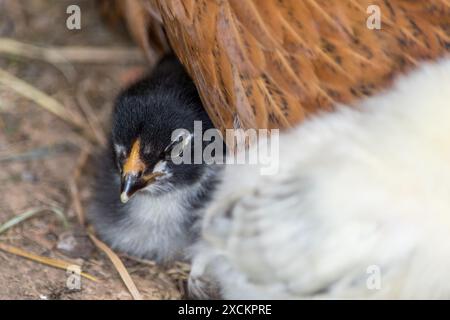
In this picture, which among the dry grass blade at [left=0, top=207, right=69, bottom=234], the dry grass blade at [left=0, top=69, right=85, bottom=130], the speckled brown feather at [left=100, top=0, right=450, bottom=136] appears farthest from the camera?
the dry grass blade at [left=0, top=69, right=85, bottom=130]

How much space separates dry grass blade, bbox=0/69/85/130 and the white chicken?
1067 millimetres

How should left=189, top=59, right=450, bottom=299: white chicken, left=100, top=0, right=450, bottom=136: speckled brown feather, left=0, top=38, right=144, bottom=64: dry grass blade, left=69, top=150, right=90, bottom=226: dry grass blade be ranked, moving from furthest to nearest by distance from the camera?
1. left=0, top=38, right=144, bottom=64: dry grass blade
2. left=69, top=150, right=90, bottom=226: dry grass blade
3. left=100, top=0, right=450, bottom=136: speckled brown feather
4. left=189, top=59, right=450, bottom=299: white chicken

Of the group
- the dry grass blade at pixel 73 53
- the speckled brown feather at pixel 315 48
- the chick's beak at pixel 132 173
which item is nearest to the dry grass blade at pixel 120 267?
the chick's beak at pixel 132 173

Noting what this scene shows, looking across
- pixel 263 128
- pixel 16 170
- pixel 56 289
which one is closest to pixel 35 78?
pixel 16 170

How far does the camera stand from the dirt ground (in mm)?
2184

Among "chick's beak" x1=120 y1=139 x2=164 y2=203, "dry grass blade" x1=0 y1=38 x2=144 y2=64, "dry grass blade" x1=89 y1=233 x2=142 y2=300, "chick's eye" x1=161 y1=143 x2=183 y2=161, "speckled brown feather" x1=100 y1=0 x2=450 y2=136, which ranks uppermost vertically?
"dry grass blade" x1=0 y1=38 x2=144 y2=64

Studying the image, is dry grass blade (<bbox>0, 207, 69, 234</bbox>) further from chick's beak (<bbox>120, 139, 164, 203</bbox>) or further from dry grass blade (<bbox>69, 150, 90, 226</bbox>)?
chick's beak (<bbox>120, 139, 164, 203</bbox>)

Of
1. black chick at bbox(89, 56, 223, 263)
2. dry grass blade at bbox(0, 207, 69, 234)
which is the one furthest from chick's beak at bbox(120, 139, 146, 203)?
dry grass blade at bbox(0, 207, 69, 234)

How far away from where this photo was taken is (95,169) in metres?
2.53

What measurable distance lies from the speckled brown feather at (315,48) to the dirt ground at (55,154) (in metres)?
0.67

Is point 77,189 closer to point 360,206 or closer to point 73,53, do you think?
point 73,53

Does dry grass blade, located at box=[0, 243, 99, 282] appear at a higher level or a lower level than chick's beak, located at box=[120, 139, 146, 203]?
lower

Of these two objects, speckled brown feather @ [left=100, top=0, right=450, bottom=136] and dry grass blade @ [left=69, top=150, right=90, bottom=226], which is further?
dry grass blade @ [left=69, top=150, right=90, bottom=226]
